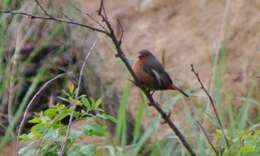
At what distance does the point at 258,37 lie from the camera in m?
3.61

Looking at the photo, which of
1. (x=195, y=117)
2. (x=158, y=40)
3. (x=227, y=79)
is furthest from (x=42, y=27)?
(x=195, y=117)

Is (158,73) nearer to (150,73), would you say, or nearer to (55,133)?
(150,73)

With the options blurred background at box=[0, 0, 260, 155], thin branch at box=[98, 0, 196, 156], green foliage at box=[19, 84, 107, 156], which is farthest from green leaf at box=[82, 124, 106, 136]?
blurred background at box=[0, 0, 260, 155]

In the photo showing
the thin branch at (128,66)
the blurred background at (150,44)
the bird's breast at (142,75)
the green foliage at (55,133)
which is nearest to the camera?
the thin branch at (128,66)

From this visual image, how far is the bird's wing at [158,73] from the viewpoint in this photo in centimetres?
213

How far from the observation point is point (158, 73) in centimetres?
216

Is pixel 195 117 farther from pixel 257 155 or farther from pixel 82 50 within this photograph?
pixel 82 50

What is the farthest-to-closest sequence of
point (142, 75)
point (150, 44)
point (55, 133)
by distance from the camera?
point (150, 44)
point (142, 75)
point (55, 133)

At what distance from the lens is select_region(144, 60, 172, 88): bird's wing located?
2135 millimetres

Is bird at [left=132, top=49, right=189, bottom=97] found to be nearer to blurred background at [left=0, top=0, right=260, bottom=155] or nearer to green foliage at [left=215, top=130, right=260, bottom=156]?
green foliage at [left=215, top=130, right=260, bottom=156]

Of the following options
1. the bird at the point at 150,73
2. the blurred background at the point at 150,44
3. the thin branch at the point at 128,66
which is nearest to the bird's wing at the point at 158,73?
the bird at the point at 150,73

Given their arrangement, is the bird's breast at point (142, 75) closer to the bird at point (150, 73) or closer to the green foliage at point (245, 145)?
the bird at point (150, 73)

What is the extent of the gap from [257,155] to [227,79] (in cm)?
149

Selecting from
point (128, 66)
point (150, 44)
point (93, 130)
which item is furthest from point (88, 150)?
point (150, 44)
